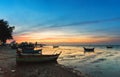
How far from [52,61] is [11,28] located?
65.0m

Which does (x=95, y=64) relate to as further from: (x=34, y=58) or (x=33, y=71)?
(x=33, y=71)

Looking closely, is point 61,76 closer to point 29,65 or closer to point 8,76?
point 8,76

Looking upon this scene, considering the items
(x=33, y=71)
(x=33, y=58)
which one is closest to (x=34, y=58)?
(x=33, y=58)

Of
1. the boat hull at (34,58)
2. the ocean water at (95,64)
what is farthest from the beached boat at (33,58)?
the ocean water at (95,64)

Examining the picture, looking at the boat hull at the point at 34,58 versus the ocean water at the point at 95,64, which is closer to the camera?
the ocean water at the point at 95,64

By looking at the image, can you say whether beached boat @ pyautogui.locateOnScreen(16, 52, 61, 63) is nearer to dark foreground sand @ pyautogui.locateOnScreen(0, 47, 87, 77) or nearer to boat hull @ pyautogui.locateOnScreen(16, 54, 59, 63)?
boat hull @ pyautogui.locateOnScreen(16, 54, 59, 63)

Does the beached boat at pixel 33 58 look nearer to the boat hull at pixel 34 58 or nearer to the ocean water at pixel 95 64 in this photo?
the boat hull at pixel 34 58

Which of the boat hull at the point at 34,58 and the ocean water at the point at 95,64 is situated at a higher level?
the boat hull at the point at 34,58

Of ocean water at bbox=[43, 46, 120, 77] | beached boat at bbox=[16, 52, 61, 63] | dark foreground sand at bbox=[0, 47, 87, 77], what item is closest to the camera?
dark foreground sand at bbox=[0, 47, 87, 77]

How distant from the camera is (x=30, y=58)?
28.1 m

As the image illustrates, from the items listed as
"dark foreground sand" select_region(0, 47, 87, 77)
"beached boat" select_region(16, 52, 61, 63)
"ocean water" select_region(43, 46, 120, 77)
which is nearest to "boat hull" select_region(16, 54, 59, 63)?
"beached boat" select_region(16, 52, 61, 63)

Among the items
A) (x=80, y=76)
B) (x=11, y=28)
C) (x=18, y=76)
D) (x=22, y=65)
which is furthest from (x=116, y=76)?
Answer: (x=11, y=28)

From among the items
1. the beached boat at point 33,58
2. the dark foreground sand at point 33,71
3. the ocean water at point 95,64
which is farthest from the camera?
the beached boat at point 33,58

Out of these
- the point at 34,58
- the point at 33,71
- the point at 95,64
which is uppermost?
the point at 34,58
